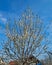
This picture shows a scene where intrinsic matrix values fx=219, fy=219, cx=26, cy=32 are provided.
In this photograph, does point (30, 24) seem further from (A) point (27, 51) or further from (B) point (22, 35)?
(A) point (27, 51)

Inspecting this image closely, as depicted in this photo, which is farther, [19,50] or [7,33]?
[7,33]

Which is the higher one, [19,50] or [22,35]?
[22,35]

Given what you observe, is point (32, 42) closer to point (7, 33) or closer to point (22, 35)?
point (22, 35)

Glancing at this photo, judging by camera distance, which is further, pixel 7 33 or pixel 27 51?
pixel 7 33

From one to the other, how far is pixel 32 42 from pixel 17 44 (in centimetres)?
137

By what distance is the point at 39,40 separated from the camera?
20016 millimetres

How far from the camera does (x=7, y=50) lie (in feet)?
65.9

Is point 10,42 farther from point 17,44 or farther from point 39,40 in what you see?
point 39,40

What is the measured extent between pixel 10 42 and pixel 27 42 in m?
1.62

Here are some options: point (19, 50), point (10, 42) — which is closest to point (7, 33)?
point (10, 42)

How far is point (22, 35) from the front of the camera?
20.1 meters

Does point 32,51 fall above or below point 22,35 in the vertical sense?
below

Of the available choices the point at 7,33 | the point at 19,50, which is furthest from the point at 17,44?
the point at 7,33

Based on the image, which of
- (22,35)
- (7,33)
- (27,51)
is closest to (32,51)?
(27,51)
